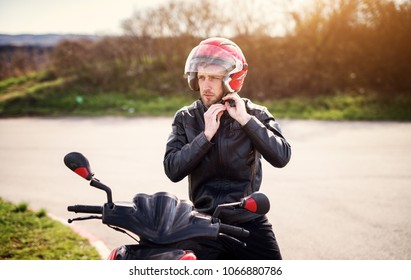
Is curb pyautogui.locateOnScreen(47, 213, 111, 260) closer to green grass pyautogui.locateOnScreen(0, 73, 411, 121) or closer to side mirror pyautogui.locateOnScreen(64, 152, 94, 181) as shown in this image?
side mirror pyautogui.locateOnScreen(64, 152, 94, 181)

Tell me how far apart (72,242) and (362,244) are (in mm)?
3031

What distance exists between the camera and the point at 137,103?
1270 centimetres

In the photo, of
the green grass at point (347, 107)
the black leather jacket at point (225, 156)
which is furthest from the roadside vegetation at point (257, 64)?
the black leather jacket at point (225, 156)

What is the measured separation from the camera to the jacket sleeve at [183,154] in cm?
207

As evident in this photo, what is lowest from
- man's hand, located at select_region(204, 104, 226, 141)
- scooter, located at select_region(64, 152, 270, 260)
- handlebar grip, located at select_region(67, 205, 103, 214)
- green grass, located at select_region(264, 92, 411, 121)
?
scooter, located at select_region(64, 152, 270, 260)

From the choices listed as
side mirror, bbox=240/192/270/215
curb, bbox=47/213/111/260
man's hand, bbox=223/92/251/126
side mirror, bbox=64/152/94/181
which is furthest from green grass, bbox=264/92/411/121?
side mirror, bbox=64/152/94/181

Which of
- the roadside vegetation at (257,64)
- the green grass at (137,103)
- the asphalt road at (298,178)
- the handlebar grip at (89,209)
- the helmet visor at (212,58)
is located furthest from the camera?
the roadside vegetation at (257,64)

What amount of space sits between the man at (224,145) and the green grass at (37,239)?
1967 millimetres

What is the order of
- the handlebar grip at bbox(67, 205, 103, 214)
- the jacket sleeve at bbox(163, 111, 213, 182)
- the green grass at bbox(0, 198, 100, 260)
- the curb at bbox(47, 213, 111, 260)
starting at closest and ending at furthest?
the handlebar grip at bbox(67, 205, 103, 214) < the jacket sleeve at bbox(163, 111, 213, 182) < the green grass at bbox(0, 198, 100, 260) < the curb at bbox(47, 213, 111, 260)

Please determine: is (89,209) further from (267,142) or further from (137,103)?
(137,103)

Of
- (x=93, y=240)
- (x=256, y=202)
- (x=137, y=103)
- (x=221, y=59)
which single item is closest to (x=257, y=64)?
(x=137, y=103)

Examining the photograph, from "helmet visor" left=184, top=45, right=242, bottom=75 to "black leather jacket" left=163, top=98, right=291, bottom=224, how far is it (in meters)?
0.27

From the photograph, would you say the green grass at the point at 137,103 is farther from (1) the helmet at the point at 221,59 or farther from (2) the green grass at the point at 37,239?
(1) the helmet at the point at 221,59

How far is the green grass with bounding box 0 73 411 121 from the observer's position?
10438 millimetres
